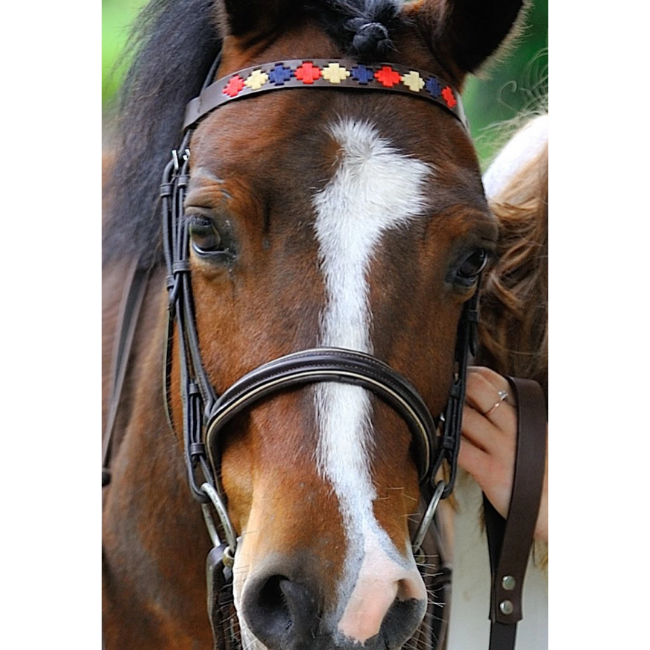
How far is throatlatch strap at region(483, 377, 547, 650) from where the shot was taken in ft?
3.44

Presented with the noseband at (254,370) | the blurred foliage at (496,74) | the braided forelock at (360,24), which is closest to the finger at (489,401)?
the noseband at (254,370)

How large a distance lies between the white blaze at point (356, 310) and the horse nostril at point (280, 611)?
0.09ft

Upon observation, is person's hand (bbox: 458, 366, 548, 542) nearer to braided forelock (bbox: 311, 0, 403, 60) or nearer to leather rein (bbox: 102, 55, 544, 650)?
leather rein (bbox: 102, 55, 544, 650)

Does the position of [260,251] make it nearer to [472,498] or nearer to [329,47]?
[329,47]

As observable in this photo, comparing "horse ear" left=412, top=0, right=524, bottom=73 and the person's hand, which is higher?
"horse ear" left=412, top=0, right=524, bottom=73

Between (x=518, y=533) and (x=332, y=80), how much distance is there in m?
0.55

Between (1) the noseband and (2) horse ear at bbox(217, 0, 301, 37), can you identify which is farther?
(2) horse ear at bbox(217, 0, 301, 37)

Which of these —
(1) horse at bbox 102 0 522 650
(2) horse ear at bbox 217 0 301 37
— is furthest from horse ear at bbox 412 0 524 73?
(2) horse ear at bbox 217 0 301 37

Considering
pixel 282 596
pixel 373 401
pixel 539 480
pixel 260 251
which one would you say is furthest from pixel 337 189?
pixel 539 480

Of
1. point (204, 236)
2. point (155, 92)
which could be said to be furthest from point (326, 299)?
point (155, 92)

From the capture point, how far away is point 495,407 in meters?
1.04

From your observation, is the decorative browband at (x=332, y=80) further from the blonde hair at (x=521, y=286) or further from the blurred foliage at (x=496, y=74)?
the blonde hair at (x=521, y=286)

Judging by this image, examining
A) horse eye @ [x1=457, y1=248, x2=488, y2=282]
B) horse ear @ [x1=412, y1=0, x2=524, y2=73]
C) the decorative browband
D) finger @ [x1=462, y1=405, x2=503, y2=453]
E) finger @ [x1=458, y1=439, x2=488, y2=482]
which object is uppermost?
horse ear @ [x1=412, y1=0, x2=524, y2=73]
